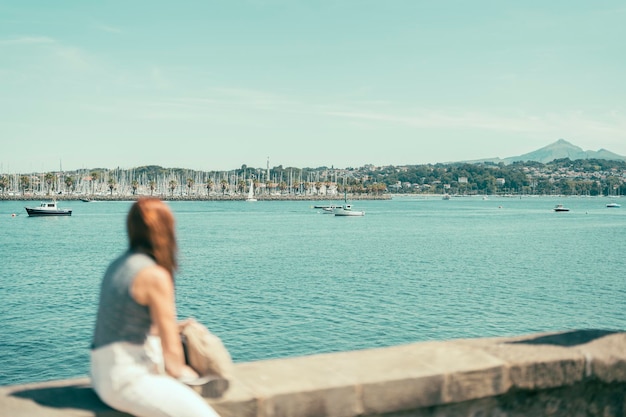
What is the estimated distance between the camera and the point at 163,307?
12.5 feet

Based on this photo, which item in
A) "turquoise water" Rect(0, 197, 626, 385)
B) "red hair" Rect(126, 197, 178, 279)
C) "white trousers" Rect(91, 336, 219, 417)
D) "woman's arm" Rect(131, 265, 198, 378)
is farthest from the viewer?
"turquoise water" Rect(0, 197, 626, 385)

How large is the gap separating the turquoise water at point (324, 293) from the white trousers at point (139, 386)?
20.2 m

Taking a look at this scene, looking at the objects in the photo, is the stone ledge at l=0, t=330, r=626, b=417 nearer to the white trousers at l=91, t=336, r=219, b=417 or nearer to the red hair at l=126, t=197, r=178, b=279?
the white trousers at l=91, t=336, r=219, b=417

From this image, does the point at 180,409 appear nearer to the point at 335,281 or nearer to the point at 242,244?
the point at 335,281

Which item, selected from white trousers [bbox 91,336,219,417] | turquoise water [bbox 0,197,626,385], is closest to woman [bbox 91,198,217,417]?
white trousers [bbox 91,336,219,417]

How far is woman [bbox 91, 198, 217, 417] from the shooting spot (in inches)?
145

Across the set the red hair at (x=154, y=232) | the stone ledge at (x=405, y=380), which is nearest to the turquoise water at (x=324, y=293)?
the stone ledge at (x=405, y=380)

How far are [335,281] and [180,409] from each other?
139ft

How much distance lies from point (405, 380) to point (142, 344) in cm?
157

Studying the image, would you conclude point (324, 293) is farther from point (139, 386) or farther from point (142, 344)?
point (139, 386)

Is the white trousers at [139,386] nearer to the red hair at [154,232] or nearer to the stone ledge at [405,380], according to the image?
the stone ledge at [405,380]

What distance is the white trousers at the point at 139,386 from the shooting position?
3670 millimetres

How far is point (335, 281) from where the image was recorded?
45812 millimetres

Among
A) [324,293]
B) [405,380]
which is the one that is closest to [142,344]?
[405,380]
